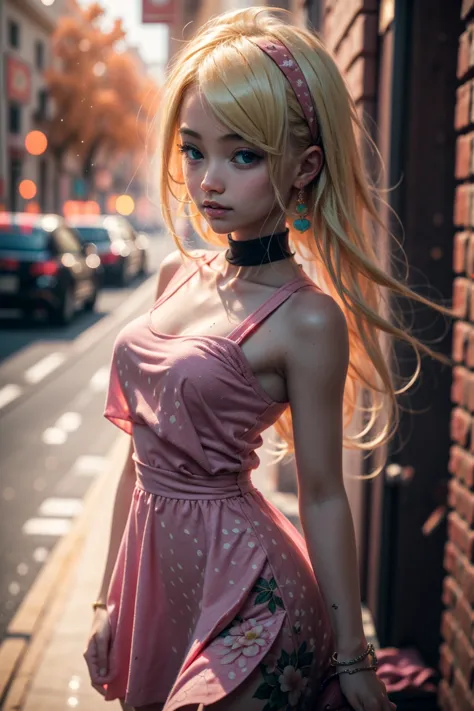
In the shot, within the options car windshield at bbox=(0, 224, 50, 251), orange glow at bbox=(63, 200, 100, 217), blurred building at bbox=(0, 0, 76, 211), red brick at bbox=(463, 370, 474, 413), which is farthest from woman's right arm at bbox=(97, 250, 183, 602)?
orange glow at bbox=(63, 200, 100, 217)

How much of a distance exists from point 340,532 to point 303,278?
476 millimetres

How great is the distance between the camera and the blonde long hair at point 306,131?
1572 millimetres

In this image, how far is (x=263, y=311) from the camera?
64.9 inches

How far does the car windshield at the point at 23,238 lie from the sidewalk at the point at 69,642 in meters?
9.20

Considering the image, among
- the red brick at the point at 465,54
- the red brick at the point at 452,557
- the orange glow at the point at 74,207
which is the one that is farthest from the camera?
the orange glow at the point at 74,207

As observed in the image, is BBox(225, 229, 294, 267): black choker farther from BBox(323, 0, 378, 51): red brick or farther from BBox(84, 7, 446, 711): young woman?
BBox(323, 0, 378, 51): red brick

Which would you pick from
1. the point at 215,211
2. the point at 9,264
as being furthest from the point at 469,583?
the point at 9,264

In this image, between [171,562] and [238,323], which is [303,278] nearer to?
[238,323]

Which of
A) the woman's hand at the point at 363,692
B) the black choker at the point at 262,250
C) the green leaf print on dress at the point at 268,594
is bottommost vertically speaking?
the woman's hand at the point at 363,692

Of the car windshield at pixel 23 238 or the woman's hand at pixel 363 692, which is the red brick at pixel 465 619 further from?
the car windshield at pixel 23 238

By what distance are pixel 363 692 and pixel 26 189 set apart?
35615 mm

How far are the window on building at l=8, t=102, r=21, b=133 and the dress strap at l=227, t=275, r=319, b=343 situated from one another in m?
33.7

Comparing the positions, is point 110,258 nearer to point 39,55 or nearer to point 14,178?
point 14,178

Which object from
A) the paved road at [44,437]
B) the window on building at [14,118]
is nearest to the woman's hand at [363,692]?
the paved road at [44,437]
